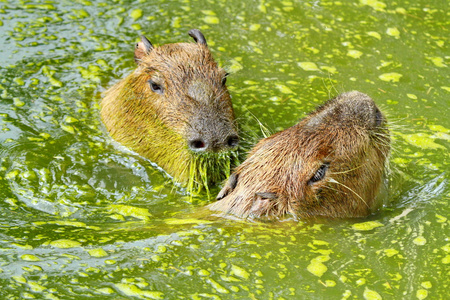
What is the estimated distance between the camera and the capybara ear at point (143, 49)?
5960mm

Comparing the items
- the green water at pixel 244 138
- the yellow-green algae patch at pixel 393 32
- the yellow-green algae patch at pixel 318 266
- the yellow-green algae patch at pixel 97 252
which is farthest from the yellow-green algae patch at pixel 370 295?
the yellow-green algae patch at pixel 393 32

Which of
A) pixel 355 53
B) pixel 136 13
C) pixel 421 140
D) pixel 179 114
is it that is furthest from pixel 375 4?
pixel 179 114

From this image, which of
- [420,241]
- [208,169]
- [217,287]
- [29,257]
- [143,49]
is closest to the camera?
[217,287]

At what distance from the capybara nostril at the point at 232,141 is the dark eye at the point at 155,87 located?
888mm

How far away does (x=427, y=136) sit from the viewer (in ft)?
19.4

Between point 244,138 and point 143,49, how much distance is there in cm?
131

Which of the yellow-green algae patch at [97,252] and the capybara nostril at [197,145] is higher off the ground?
the capybara nostril at [197,145]

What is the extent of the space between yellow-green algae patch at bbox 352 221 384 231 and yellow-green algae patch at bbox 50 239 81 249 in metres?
1.92

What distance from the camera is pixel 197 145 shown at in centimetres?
507

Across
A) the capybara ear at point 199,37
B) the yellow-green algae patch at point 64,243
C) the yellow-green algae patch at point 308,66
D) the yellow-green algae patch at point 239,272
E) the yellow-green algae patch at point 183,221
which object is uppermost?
the capybara ear at point 199,37

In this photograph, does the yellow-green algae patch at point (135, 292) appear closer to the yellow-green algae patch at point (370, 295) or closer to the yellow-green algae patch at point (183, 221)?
the yellow-green algae patch at point (183, 221)

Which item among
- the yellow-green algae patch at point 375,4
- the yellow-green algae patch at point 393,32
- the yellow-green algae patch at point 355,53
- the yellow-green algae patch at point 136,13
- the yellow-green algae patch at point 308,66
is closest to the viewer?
the yellow-green algae patch at point 308,66

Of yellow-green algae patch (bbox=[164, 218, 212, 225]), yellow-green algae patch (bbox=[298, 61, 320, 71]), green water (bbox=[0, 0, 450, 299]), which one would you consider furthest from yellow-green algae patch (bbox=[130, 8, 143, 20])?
yellow-green algae patch (bbox=[164, 218, 212, 225])

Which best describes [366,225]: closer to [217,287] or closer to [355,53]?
[217,287]
